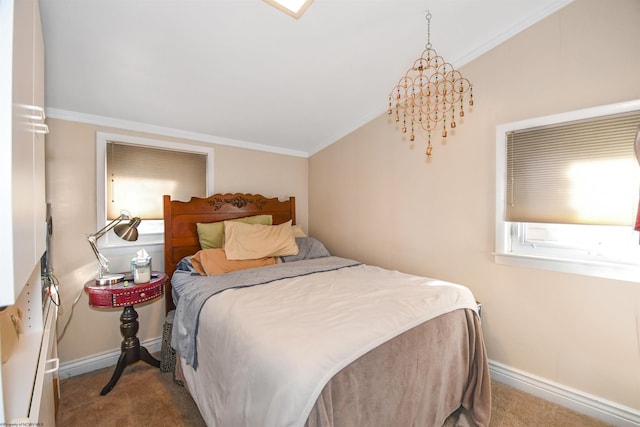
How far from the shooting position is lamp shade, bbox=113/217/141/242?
6.69ft

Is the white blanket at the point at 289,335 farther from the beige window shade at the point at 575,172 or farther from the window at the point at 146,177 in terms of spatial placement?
the window at the point at 146,177

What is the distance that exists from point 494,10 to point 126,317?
3328 millimetres

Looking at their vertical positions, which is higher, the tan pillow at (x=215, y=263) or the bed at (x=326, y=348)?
the tan pillow at (x=215, y=263)

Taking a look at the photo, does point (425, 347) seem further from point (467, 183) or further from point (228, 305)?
point (467, 183)

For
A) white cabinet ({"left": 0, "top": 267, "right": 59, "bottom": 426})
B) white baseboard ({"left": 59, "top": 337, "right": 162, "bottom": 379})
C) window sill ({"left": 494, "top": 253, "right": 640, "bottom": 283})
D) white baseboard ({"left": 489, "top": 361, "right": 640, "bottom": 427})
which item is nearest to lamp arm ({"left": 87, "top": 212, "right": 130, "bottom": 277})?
white cabinet ({"left": 0, "top": 267, "right": 59, "bottom": 426})

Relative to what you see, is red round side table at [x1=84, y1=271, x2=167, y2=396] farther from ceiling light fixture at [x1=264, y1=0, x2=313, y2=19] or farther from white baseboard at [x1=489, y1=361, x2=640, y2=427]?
white baseboard at [x1=489, y1=361, x2=640, y2=427]

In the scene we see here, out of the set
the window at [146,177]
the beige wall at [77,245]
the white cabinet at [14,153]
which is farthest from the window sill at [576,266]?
the beige wall at [77,245]

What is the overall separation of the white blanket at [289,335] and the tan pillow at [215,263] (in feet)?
1.74

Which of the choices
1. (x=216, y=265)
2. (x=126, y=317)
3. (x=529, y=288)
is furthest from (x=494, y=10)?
(x=126, y=317)

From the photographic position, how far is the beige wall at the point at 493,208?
1632 millimetres

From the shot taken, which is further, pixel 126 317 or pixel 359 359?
pixel 126 317

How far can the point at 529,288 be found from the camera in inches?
76.5

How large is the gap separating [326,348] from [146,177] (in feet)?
7.36

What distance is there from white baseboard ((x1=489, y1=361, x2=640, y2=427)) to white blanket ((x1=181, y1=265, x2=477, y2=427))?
0.80 m
